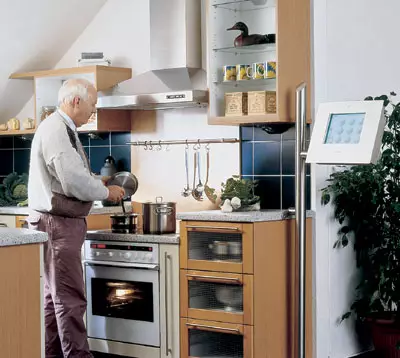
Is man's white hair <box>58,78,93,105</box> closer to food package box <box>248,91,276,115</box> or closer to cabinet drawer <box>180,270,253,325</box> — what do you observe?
food package box <box>248,91,276,115</box>

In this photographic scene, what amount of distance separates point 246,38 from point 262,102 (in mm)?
414

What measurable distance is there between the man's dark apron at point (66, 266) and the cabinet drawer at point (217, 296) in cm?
58

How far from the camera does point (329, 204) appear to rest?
484 cm

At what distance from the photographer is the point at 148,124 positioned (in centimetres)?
548

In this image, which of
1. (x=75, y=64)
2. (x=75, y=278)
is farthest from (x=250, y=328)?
(x=75, y=64)

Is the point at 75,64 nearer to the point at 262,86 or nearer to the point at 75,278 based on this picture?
the point at 262,86

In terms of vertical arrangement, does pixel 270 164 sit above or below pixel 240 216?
above

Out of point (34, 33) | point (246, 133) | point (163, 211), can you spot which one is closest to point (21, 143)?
point (34, 33)

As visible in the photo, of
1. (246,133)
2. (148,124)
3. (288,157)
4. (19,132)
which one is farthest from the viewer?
(19,132)

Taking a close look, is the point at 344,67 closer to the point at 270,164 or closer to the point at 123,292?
the point at 270,164

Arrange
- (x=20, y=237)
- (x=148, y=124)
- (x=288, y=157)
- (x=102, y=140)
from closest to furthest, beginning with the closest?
(x=20, y=237) → (x=288, y=157) → (x=148, y=124) → (x=102, y=140)

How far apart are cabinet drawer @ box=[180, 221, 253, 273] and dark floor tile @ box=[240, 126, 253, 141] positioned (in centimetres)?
78

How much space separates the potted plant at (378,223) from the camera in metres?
4.55

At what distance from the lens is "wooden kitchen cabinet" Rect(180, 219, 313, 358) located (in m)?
4.32
